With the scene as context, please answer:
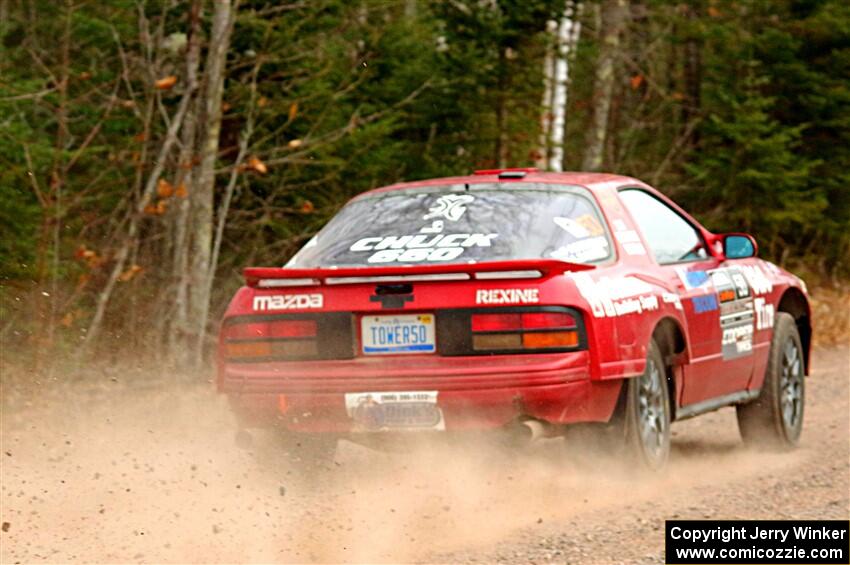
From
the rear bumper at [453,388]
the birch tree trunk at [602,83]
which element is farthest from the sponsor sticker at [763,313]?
the birch tree trunk at [602,83]

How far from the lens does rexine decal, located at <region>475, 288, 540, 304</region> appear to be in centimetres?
637

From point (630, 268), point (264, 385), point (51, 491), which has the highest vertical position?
point (630, 268)

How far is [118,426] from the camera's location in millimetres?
8062

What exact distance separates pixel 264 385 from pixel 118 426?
1.71 m

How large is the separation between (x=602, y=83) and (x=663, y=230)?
998 centimetres

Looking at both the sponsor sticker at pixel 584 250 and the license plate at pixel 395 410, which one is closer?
the license plate at pixel 395 410

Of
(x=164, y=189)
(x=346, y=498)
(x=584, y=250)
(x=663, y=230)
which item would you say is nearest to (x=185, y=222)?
(x=164, y=189)

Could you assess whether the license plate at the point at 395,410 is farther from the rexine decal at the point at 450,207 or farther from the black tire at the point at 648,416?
the rexine decal at the point at 450,207

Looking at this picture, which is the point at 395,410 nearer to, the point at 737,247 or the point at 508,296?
the point at 508,296

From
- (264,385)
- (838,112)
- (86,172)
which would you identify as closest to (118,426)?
(264,385)

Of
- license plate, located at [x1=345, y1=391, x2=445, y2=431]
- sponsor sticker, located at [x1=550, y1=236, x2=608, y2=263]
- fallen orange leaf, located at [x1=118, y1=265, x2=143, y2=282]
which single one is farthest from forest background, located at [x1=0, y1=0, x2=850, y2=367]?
sponsor sticker, located at [x1=550, y1=236, x2=608, y2=263]

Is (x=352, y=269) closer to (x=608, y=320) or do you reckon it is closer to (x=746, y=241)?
(x=608, y=320)

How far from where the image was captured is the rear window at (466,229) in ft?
22.5

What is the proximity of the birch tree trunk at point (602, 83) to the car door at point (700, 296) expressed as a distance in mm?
9263
